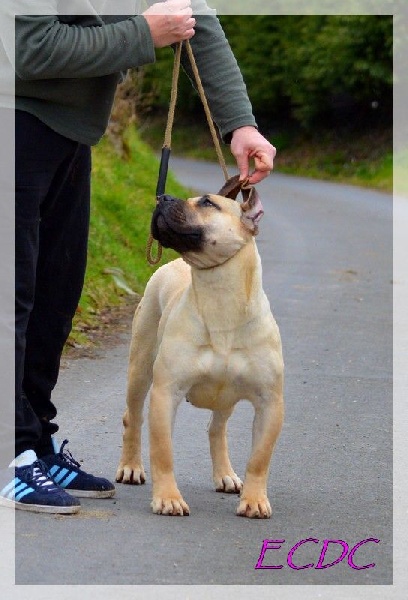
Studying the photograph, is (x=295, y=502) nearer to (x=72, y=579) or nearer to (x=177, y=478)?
(x=177, y=478)

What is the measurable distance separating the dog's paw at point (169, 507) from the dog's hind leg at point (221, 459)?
0.58 m

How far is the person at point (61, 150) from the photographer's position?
14.9 ft

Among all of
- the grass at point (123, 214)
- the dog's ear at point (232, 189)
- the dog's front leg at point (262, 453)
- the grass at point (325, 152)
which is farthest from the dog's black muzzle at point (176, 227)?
the grass at point (325, 152)

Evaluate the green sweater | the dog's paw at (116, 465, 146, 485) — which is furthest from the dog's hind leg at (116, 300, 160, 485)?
the green sweater

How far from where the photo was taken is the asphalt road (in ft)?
13.4

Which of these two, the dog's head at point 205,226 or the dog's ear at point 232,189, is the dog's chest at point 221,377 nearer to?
the dog's head at point 205,226

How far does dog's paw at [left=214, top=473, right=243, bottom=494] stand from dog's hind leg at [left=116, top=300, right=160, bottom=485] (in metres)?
0.31

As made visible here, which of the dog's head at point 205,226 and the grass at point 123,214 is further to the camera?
the grass at point 123,214

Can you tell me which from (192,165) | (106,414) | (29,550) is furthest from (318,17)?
(29,550)

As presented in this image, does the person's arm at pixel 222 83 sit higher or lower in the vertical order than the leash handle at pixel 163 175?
higher

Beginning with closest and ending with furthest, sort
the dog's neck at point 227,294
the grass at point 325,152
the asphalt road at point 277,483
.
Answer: the asphalt road at point 277,483 → the dog's neck at point 227,294 → the grass at point 325,152

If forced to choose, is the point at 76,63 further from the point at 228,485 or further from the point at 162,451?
the point at 228,485

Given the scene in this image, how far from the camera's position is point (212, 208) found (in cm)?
484

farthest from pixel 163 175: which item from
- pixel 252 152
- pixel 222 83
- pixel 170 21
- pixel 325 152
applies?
pixel 325 152
